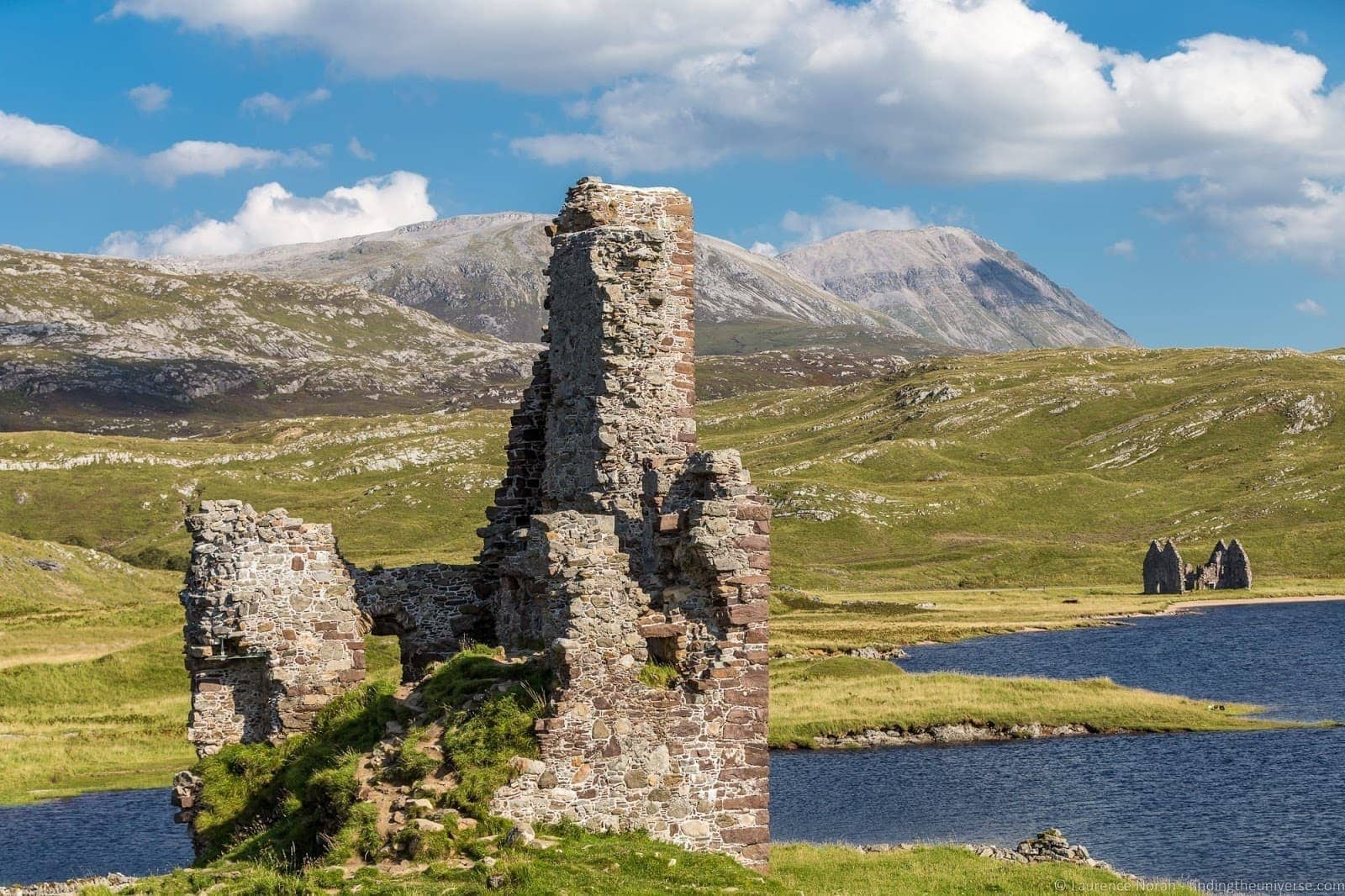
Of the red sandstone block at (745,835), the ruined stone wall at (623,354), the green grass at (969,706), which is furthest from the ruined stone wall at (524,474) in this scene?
the green grass at (969,706)

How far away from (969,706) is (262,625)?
47.8m

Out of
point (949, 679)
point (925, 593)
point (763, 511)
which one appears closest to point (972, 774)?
point (949, 679)

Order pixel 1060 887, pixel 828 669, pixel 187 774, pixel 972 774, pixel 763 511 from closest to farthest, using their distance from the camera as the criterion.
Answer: pixel 763 511 < pixel 187 774 < pixel 1060 887 < pixel 972 774 < pixel 828 669

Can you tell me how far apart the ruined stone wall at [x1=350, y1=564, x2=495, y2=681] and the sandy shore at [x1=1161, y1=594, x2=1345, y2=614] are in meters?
121

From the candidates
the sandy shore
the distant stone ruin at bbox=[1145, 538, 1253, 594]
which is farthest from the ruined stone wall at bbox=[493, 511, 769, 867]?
the distant stone ruin at bbox=[1145, 538, 1253, 594]

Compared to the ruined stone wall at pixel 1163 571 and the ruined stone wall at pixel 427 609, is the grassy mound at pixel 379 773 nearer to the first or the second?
the ruined stone wall at pixel 427 609

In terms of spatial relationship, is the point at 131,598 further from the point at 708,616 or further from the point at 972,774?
the point at 708,616

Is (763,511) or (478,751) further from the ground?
(763,511)

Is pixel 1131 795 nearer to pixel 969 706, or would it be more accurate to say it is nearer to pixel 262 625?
pixel 969 706

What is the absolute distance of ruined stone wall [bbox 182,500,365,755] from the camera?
29.4 m

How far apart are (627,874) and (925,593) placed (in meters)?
139

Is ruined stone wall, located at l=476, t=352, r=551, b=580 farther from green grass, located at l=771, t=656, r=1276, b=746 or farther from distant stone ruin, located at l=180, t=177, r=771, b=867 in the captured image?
green grass, located at l=771, t=656, r=1276, b=746

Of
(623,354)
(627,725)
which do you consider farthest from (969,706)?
(627,725)

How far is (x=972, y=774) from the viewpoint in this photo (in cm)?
5803
